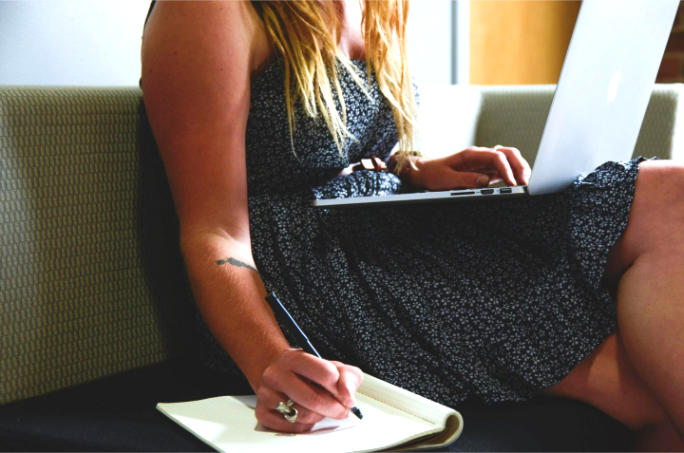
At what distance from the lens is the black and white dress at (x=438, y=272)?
0.85 m

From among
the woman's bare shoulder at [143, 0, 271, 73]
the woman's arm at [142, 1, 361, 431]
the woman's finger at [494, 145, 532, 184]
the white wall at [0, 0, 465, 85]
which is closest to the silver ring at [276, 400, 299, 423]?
the woman's arm at [142, 1, 361, 431]

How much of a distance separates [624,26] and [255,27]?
46 cm

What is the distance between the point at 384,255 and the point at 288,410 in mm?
290

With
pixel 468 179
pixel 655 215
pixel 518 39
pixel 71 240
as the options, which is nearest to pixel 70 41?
pixel 71 240

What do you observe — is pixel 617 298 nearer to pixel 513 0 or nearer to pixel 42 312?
pixel 42 312

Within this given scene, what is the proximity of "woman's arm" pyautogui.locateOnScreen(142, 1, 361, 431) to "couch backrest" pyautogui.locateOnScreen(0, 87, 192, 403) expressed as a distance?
0.10 metres

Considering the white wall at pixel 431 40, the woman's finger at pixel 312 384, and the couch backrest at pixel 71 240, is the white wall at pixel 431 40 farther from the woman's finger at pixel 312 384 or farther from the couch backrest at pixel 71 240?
the woman's finger at pixel 312 384

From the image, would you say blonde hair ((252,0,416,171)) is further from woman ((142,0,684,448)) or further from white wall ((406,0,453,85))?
white wall ((406,0,453,85))

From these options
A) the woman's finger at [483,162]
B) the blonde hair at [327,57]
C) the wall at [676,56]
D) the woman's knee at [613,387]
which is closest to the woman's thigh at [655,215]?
the woman's knee at [613,387]

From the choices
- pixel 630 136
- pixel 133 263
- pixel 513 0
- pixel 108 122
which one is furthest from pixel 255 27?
pixel 513 0

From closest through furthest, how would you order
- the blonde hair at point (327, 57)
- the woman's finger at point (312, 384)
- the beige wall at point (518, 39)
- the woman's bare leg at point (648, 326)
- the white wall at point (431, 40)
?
the woman's finger at point (312, 384), the woman's bare leg at point (648, 326), the blonde hair at point (327, 57), the white wall at point (431, 40), the beige wall at point (518, 39)

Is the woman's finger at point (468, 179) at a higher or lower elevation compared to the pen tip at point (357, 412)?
higher

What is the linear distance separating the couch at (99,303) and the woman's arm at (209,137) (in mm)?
103

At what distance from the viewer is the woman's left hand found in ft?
3.44
